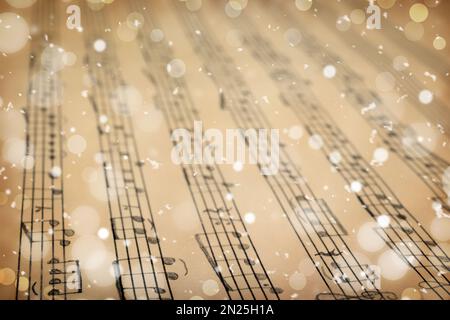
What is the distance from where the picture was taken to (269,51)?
1.69 metres

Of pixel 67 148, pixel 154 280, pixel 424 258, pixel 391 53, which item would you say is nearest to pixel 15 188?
pixel 67 148

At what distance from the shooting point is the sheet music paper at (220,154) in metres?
0.91

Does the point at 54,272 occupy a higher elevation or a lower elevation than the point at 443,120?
lower

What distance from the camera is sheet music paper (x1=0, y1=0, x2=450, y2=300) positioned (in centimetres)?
91

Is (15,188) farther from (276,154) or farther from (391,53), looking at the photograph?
(391,53)

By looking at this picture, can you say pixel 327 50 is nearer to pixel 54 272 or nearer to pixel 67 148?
pixel 67 148

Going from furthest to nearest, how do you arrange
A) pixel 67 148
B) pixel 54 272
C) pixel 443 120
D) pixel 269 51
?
pixel 269 51 < pixel 443 120 < pixel 67 148 < pixel 54 272

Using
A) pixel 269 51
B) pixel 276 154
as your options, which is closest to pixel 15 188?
pixel 276 154

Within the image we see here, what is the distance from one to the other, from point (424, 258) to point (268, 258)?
36 cm

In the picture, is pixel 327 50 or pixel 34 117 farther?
pixel 327 50

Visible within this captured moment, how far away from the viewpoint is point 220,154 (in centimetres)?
121

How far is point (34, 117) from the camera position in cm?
120

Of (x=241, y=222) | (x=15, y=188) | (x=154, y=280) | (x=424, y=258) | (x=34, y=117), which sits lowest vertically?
(x=424, y=258)

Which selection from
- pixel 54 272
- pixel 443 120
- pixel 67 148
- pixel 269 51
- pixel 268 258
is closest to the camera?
pixel 54 272
